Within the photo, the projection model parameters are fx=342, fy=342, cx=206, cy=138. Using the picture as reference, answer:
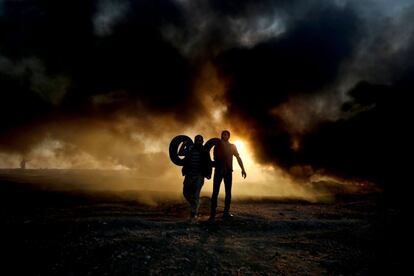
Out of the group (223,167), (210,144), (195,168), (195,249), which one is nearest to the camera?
(195,249)

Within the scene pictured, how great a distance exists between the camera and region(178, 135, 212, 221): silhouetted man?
12.0 meters

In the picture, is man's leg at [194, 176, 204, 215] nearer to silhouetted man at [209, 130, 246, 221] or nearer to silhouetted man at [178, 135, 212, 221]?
silhouetted man at [178, 135, 212, 221]

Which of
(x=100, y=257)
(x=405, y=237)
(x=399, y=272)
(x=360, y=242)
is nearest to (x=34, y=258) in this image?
(x=100, y=257)

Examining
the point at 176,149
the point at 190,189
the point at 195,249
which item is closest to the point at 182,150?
the point at 176,149

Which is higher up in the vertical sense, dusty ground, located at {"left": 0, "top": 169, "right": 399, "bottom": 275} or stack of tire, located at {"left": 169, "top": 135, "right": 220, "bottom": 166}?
stack of tire, located at {"left": 169, "top": 135, "right": 220, "bottom": 166}

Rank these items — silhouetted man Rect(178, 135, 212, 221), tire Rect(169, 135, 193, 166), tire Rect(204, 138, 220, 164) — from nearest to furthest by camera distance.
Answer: silhouetted man Rect(178, 135, 212, 221) → tire Rect(204, 138, 220, 164) → tire Rect(169, 135, 193, 166)

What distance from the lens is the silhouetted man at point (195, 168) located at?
12.0 meters

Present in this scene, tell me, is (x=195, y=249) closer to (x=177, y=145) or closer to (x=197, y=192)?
(x=197, y=192)

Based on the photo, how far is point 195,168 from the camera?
473 inches

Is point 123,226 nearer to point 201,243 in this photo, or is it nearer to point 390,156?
point 201,243

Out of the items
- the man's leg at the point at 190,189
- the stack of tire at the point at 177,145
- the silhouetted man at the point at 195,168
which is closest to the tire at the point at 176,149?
the stack of tire at the point at 177,145

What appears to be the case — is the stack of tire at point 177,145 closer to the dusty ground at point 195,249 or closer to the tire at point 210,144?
the tire at point 210,144

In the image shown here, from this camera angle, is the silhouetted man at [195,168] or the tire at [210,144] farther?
the tire at [210,144]

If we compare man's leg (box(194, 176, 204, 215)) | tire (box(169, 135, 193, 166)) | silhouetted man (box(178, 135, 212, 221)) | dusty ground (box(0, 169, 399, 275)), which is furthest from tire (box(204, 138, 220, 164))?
dusty ground (box(0, 169, 399, 275))
